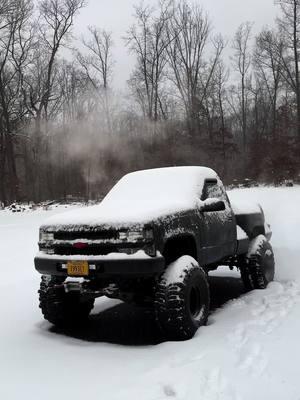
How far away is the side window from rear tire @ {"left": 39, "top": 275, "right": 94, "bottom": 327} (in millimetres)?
2198

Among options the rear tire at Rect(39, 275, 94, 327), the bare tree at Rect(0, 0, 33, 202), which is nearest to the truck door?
the rear tire at Rect(39, 275, 94, 327)

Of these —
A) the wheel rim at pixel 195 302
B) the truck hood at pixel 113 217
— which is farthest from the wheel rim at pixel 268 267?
the truck hood at pixel 113 217

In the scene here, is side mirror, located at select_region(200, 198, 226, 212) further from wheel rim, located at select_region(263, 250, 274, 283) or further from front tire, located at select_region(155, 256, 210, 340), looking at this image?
wheel rim, located at select_region(263, 250, 274, 283)

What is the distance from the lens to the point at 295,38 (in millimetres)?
37344

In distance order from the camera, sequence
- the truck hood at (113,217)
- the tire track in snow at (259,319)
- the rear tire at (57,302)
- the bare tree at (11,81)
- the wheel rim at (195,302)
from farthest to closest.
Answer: the bare tree at (11,81), the rear tire at (57,302), the wheel rim at (195,302), the truck hood at (113,217), the tire track in snow at (259,319)

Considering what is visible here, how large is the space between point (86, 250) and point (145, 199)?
55.5 inches

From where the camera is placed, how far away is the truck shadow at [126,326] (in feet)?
18.6

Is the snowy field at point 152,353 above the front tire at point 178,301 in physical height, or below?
below

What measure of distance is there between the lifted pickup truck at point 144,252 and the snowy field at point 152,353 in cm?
31

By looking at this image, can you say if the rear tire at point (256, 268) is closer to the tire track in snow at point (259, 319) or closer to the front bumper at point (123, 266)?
the tire track in snow at point (259, 319)

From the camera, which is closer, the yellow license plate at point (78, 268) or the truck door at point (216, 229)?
the yellow license plate at point (78, 268)

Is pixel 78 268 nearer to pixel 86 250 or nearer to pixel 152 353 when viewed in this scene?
pixel 86 250

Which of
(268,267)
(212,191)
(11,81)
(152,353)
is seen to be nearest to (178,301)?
(152,353)

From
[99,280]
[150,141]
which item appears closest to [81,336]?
[99,280]
